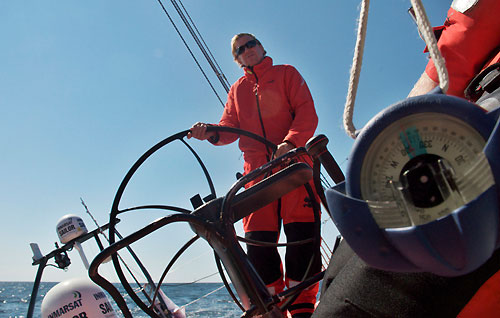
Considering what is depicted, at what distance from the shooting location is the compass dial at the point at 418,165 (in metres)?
0.45

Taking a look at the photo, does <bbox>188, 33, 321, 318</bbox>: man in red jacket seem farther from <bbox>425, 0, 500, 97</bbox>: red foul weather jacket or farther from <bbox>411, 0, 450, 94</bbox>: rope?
<bbox>411, 0, 450, 94</bbox>: rope

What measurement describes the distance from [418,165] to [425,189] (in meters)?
0.03

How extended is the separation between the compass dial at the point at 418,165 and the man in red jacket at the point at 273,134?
1.03 meters

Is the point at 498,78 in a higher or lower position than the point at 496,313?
higher

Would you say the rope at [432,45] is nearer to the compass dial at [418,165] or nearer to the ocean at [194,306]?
the compass dial at [418,165]

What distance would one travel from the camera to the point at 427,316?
56cm

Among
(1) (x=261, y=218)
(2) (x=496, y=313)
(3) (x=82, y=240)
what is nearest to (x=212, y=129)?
(1) (x=261, y=218)

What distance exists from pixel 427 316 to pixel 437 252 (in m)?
0.19

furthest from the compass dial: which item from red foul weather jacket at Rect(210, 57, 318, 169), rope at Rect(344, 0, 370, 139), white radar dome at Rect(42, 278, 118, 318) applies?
white radar dome at Rect(42, 278, 118, 318)

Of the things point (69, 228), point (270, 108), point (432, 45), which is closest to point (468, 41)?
point (432, 45)

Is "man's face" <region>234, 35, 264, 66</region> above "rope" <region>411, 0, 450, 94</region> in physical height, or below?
above

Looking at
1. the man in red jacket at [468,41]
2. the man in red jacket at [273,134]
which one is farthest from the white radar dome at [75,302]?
the man in red jacket at [468,41]

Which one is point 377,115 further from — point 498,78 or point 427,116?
point 498,78

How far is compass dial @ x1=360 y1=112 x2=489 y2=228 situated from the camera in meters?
0.45
